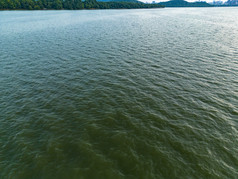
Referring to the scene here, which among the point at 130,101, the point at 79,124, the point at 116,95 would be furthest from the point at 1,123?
the point at 130,101

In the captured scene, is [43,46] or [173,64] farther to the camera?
[43,46]

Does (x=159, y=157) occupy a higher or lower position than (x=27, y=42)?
higher

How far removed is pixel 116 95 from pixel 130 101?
3047mm

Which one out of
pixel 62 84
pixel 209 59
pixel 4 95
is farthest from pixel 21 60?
pixel 209 59

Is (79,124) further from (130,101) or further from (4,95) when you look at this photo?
(4,95)

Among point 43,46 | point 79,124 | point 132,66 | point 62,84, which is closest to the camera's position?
point 79,124

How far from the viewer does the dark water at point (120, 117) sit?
14.2 m

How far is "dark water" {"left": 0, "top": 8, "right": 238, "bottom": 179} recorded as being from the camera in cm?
1425

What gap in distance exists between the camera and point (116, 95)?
82.3ft

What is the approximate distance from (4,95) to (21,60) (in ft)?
59.3

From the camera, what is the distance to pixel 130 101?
23.5 m

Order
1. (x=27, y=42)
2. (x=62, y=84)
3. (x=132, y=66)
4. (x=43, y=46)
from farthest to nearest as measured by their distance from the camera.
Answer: (x=27, y=42) < (x=43, y=46) < (x=132, y=66) < (x=62, y=84)

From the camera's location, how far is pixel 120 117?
797 inches

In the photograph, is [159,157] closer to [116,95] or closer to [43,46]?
[116,95]
